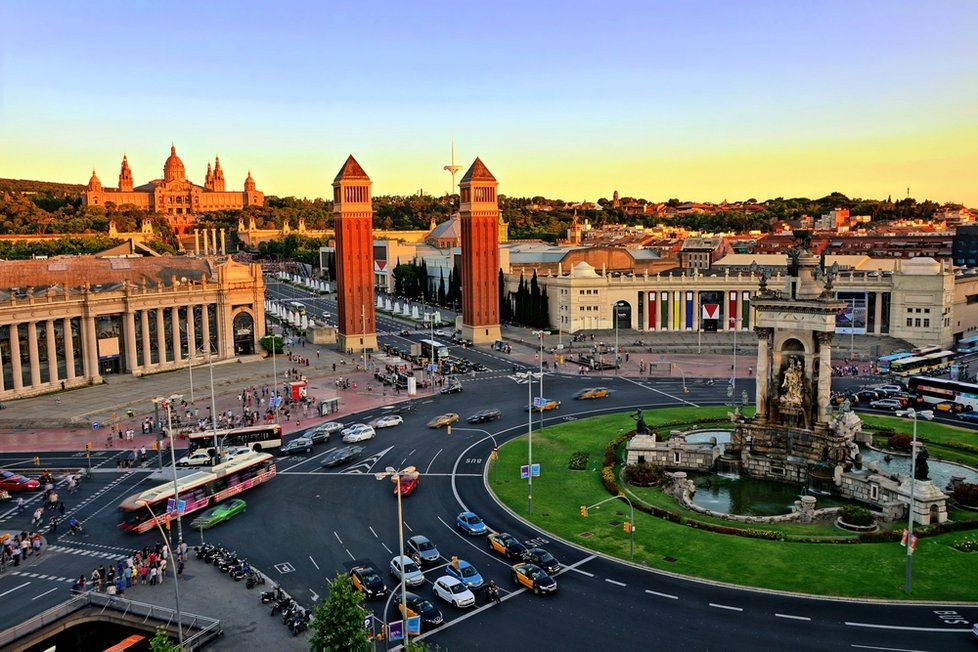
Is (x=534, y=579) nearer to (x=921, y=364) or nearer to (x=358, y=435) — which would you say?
(x=358, y=435)

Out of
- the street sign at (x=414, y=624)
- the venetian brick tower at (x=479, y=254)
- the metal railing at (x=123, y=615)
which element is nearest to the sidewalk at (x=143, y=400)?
the venetian brick tower at (x=479, y=254)

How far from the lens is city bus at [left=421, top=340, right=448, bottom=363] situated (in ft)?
317

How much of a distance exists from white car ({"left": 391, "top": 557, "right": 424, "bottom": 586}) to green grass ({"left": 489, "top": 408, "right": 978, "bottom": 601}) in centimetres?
930

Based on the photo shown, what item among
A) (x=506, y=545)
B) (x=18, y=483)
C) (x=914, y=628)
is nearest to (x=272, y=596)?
(x=506, y=545)

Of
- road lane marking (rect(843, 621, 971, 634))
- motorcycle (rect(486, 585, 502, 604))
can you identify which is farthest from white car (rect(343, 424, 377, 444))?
road lane marking (rect(843, 621, 971, 634))

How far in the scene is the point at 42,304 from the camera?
8206cm

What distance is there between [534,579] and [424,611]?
5.57 metres

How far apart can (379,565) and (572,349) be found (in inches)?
2766

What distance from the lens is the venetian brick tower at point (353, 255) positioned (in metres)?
110

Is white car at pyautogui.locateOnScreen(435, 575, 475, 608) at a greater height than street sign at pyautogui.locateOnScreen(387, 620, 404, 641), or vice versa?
street sign at pyautogui.locateOnScreen(387, 620, 404, 641)

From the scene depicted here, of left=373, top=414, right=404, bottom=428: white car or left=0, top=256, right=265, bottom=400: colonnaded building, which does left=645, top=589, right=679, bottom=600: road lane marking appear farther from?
left=0, top=256, right=265, bottom=400: colonnaded building

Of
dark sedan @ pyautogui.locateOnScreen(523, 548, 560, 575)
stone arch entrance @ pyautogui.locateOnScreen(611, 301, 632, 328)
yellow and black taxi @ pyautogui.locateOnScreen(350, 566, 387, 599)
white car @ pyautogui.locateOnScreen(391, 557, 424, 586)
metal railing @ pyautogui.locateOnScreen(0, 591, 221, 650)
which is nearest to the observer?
metal railing @ pyautogui.locateOnScreen(0, 591, 221, 650)

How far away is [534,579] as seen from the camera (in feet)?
120

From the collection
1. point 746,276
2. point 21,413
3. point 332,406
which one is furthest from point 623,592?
point 746,276
